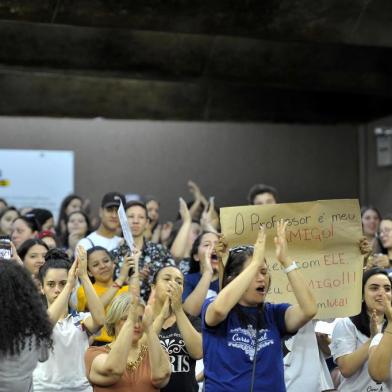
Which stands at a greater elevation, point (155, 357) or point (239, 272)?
point (239, 272)

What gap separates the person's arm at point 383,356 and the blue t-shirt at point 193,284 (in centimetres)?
186

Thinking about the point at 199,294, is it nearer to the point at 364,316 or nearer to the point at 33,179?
the point at 364,316

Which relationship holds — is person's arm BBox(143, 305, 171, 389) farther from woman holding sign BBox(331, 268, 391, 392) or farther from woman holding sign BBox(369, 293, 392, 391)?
woman holding sign BBox(331, 268, 391, 392)

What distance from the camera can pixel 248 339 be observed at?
15.4 ft

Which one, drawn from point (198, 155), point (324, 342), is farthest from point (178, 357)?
point (198, 155)

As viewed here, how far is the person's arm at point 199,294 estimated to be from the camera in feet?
21.7

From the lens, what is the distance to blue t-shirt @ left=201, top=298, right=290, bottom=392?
466 cm

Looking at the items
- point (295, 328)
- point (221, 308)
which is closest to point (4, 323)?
point (221, 308)

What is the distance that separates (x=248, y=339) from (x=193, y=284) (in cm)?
246

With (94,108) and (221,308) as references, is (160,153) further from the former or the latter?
(221,308)

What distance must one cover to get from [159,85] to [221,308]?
7.66m

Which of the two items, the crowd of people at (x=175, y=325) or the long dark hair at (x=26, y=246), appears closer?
the crowd of people at (x=175, y=325)

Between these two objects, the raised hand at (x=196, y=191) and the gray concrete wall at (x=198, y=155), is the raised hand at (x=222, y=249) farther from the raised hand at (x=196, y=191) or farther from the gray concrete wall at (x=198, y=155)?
the gray concrete wall at (x=198, y=155)

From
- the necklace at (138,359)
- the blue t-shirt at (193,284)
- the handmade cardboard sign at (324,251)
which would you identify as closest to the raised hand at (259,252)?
the handmade cardboard sign at (324,251)
